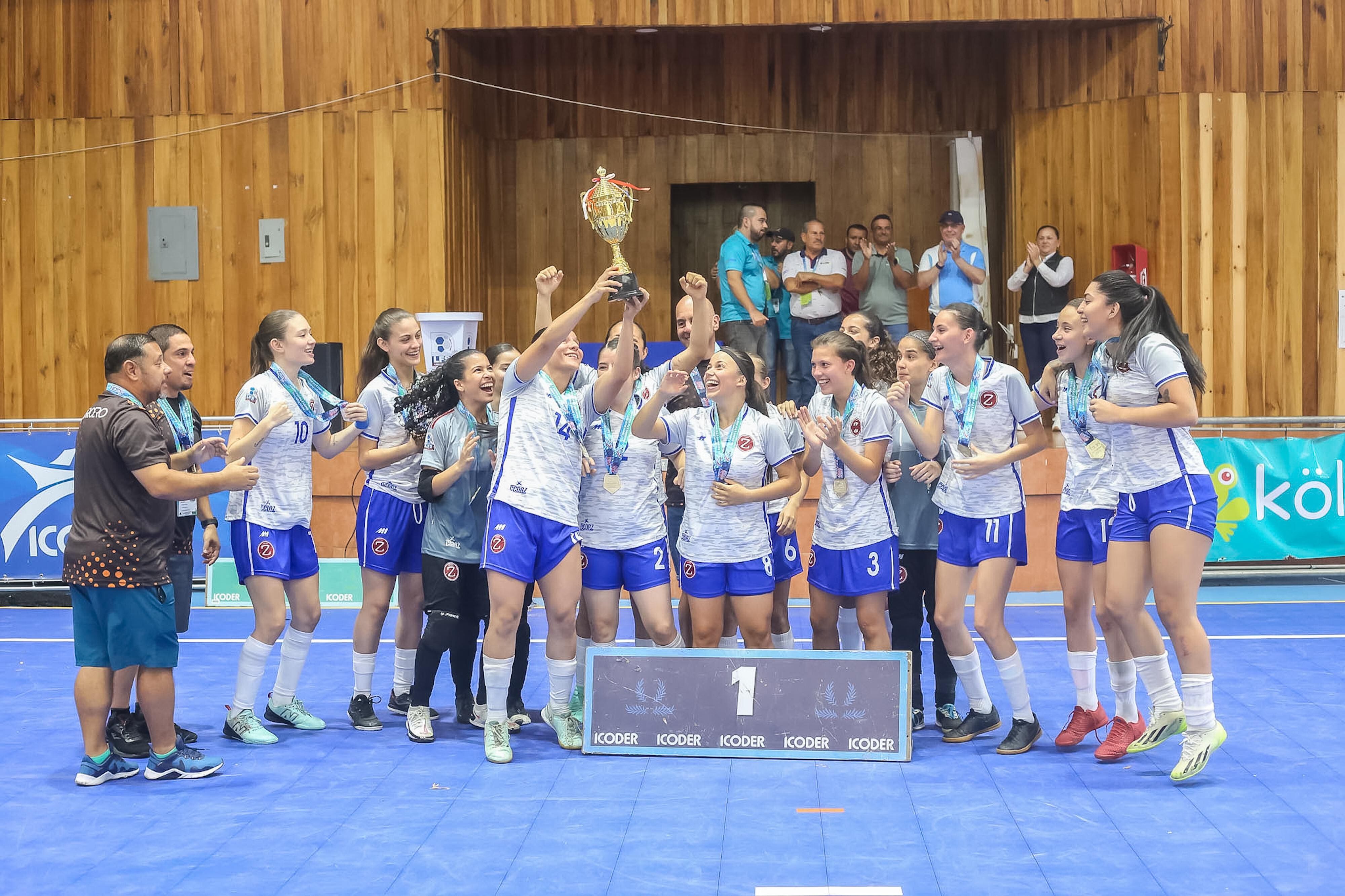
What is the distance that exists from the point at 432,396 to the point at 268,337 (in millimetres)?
767

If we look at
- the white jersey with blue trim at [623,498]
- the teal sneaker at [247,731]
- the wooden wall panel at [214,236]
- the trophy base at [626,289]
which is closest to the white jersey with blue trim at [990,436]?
the white jersey with blue trim at [623,498]

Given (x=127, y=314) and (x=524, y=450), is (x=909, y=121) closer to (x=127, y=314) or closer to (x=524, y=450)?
(x=127, y=314)

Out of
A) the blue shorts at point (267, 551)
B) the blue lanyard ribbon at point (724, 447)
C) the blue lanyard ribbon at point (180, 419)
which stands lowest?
the blue shorts at point (267, 551)

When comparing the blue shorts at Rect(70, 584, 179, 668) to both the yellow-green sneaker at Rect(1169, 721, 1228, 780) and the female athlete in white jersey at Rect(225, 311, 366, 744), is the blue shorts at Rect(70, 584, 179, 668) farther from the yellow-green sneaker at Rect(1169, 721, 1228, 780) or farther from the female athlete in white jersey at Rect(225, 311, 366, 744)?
the yellow-green sneaker at Rect(1169, 721, 1228, 780)

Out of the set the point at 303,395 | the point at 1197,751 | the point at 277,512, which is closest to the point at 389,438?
the point at 303,395

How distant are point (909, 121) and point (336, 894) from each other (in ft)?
37.8

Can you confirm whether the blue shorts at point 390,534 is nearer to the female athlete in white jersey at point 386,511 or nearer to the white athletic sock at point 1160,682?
the female athlete in white jersey at point 386,511

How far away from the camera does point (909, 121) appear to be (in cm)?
1360

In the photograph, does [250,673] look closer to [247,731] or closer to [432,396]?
[247,731]

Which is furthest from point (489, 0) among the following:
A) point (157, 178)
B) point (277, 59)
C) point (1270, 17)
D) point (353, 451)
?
point (1270, 17)

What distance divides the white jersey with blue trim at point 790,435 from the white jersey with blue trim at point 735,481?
0.32ft

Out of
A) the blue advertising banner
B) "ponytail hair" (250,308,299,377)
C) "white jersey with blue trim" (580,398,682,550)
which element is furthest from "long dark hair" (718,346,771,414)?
the blue advertising banner

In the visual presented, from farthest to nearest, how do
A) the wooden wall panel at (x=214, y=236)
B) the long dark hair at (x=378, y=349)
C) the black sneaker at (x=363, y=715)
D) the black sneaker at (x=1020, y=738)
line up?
the wooden wall panel at (x=214, y=236)
the long dark hair at (x=378, y=349)
the black sneaker at (x=363, y=715)
the black sneaker at (x=1020, y=738)

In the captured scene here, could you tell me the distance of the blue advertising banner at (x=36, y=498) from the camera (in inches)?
360
